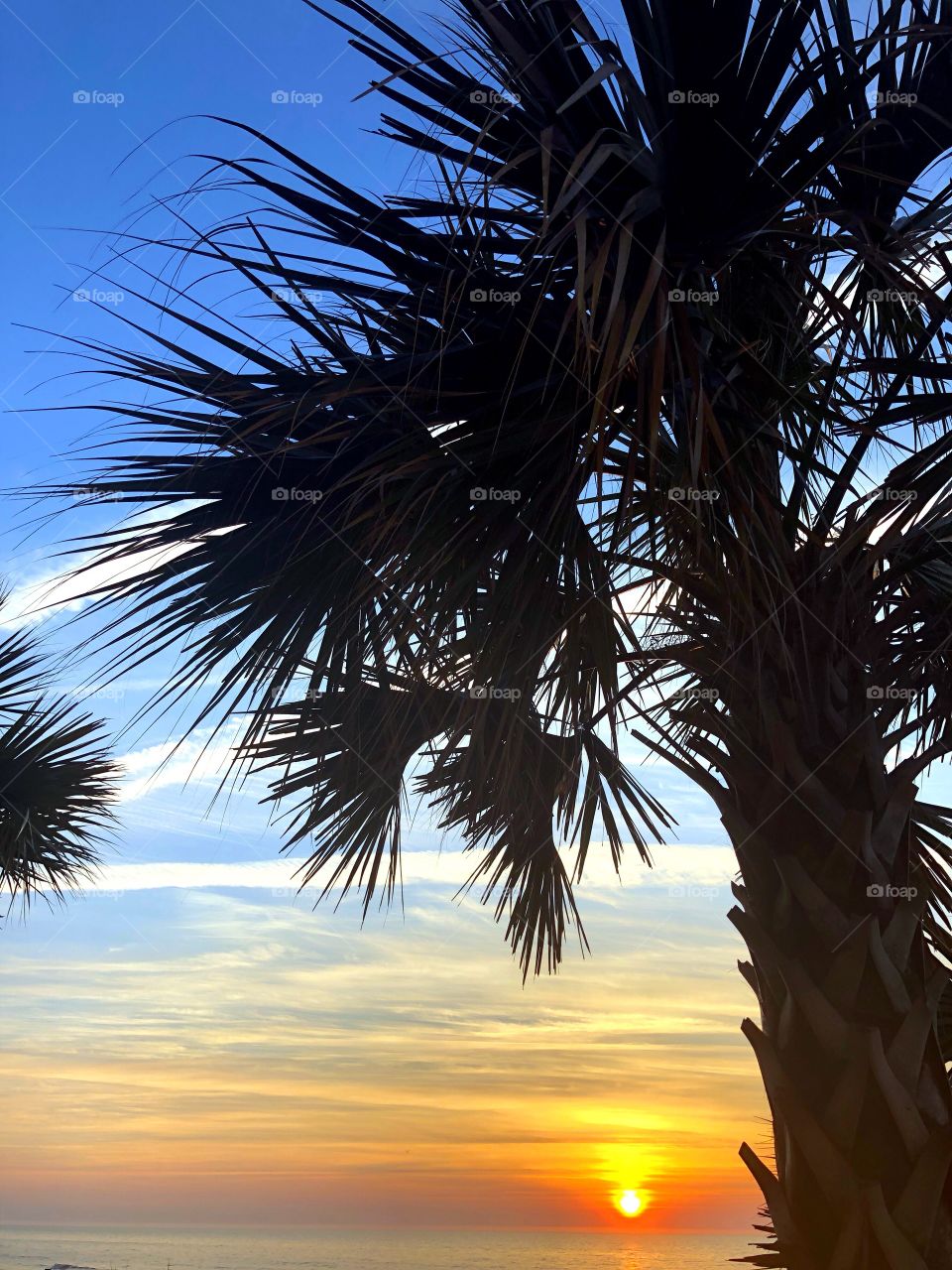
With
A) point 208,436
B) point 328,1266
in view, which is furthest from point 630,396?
point 328,1266

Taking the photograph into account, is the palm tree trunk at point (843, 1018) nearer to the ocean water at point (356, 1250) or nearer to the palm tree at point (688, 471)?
the palm tree at point (688, 471)

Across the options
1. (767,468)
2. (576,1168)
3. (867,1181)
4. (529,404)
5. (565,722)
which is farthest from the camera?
(576,1168)

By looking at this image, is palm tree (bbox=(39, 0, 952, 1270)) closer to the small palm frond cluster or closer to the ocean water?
the small palm frond cluster

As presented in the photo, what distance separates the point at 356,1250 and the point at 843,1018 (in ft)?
360

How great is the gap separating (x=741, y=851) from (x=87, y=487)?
2531 mm

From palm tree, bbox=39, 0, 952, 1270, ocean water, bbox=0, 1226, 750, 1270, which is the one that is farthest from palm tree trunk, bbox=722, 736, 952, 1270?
ocean water, bbox=0, 1226, 750, 1270

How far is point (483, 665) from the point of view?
11.5 ft

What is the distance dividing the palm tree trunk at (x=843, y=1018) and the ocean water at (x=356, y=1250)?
6276 cm

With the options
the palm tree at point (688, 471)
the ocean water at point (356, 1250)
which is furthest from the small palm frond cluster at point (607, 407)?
the ocean water at point (356, 1250)

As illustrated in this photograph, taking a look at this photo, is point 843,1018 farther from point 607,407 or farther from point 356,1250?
point 356,1250

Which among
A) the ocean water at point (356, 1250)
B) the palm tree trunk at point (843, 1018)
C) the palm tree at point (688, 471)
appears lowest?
the ocean water at point (356, 1250)

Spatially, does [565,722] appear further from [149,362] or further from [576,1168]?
[576,1168]

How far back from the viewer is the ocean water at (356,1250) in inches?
2616

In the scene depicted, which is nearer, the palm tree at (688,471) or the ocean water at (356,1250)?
the palm tree at (688,471)
